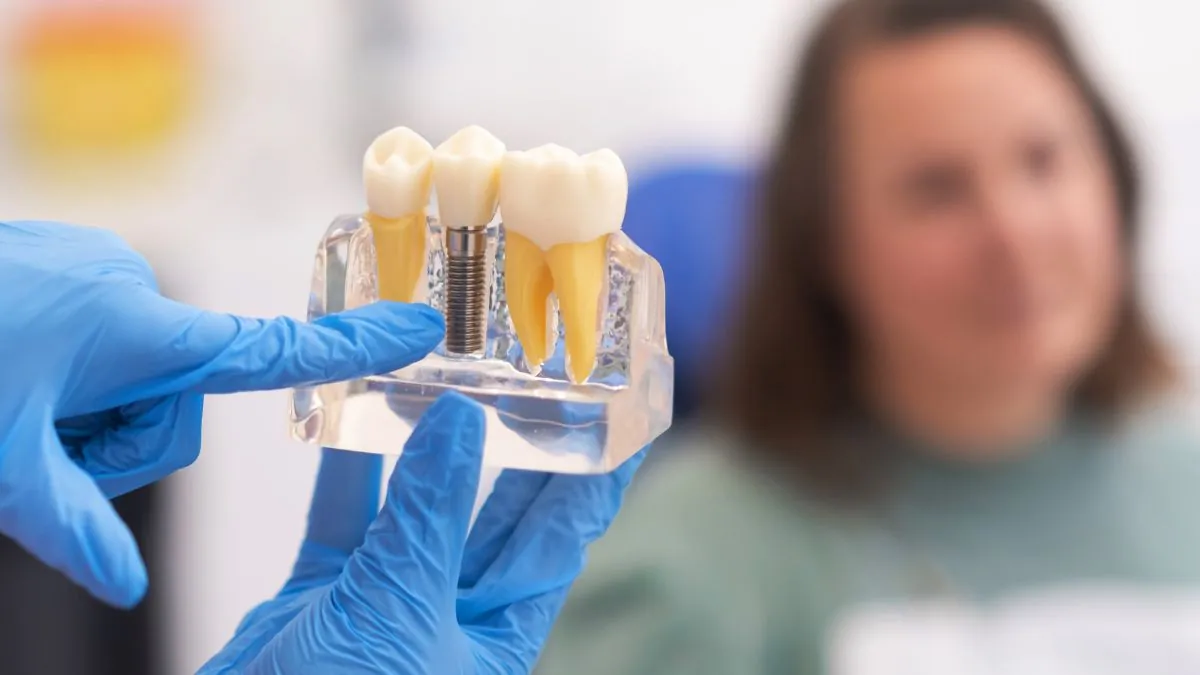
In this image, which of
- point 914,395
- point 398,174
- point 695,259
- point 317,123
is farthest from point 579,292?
point 317,123

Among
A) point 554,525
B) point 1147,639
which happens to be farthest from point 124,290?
point 1147,639

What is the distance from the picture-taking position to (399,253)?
67 cm

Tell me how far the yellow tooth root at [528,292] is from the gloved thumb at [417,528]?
0.06 metres

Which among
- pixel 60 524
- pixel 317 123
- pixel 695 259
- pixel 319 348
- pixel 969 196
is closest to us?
pixel 60 524

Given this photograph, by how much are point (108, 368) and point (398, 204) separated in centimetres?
20

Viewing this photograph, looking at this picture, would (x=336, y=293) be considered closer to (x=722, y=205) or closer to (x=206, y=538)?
(x=722, y=205)

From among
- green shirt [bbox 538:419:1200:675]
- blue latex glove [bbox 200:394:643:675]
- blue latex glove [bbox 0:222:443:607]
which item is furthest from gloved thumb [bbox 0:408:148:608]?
green shirt [bbox 538:419:1200:675]

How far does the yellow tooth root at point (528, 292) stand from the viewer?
65 centimetres

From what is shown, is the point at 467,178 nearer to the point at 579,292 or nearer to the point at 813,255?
the point at 579,292

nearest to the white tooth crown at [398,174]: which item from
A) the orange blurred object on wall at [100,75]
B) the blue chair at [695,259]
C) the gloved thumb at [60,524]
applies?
the gloved thumb at [60,524]

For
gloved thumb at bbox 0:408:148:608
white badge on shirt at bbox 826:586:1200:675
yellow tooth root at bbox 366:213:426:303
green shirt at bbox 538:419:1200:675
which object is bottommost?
white badge on shirt at bbox 826:586:1200:675

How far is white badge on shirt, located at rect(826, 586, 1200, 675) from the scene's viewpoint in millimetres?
1330

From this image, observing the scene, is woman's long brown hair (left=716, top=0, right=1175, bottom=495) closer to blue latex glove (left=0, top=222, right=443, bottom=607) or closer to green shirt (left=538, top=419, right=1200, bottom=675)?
green shirt (left=538, top=419, right=1200, bottom=675)

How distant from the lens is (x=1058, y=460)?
4.98ft
